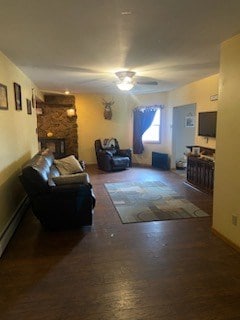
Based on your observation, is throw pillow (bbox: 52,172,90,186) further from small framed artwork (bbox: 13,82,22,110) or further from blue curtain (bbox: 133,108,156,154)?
blue curtain (bbox: 133,108,156,154)

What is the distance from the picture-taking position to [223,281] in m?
2.22

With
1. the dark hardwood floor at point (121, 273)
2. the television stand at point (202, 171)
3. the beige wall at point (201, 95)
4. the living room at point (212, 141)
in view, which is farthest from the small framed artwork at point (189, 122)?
the dark hardwood floor at point (121, 273)

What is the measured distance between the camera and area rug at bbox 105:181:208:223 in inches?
149

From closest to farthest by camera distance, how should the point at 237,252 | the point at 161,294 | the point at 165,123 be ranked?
the point at 161,294 → the point at 237,252 → the point at 165,123

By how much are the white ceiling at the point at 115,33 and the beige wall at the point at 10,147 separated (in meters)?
0.24

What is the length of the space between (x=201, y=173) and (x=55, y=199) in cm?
326

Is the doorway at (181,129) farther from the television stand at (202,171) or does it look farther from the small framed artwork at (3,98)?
the small framed artwork at (3,98)

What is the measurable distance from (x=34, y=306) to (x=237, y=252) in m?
2.15

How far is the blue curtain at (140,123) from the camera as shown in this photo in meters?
7.91

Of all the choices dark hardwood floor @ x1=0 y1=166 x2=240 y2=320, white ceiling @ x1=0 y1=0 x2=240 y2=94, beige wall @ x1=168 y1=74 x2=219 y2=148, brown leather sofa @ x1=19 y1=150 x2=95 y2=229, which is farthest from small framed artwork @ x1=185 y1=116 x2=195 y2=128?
brown leather sofa @ x1=19 y1=150 x2=95 y2=229

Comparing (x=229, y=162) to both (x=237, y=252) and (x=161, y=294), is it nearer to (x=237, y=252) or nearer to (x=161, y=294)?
(x=237, y=252)

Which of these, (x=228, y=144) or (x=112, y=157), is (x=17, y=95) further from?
(x=112, y=157)

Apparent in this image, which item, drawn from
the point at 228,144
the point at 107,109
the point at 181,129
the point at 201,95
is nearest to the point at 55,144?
the point at 107,109

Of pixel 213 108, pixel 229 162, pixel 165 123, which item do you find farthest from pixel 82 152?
pixel 229 162
